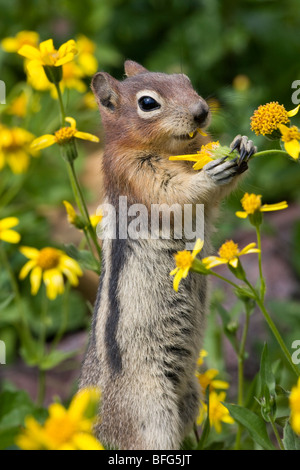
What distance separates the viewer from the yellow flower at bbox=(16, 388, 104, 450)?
1.86m

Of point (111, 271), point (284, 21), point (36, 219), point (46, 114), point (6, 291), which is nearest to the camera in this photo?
point (111, 271)

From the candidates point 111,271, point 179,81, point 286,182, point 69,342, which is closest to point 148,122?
point 179,81

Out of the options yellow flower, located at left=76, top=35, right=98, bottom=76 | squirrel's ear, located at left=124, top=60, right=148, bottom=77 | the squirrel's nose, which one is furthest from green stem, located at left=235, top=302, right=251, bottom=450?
yellow flower, located at left=76, top=35, right=98, bottom=76

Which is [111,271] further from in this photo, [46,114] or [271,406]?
[46,114]

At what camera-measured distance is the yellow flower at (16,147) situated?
4.04 metres

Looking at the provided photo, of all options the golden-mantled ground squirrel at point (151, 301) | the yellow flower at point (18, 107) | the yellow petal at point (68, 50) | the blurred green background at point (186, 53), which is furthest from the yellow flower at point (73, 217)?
the blurred green background at point (186, 53)

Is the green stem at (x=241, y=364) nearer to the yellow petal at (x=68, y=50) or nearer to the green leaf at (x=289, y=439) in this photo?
the green leaf at (x=289, y=439)

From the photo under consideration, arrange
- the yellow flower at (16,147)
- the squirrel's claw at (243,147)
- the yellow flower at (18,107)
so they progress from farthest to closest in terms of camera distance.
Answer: the yellow flower at (18,107), the yellow flower at (16,147), the squirrel's claw at (243,147)

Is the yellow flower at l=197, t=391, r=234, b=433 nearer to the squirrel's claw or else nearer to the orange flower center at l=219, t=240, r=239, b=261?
the orange flower center at l=219, t=240, r=239, b=261

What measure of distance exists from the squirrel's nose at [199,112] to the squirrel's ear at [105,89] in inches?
15.8

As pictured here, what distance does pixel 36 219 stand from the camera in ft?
14.7

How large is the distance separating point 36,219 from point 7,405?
1376mm

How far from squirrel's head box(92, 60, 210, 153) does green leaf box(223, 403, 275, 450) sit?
1096 millimetres
